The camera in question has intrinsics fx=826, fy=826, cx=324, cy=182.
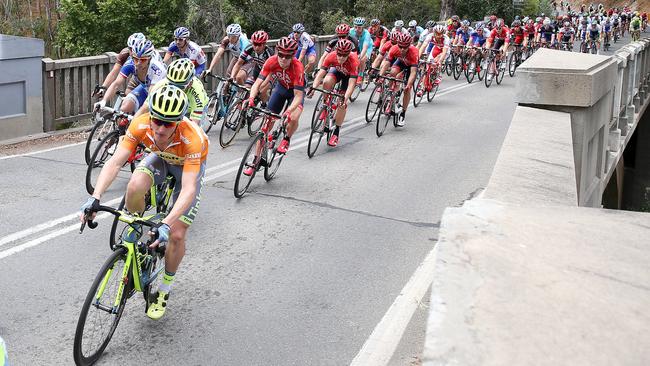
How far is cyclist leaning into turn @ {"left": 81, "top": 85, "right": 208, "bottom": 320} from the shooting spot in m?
6.04

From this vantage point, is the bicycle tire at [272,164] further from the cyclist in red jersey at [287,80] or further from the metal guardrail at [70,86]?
the metal guardrail at [70,86]

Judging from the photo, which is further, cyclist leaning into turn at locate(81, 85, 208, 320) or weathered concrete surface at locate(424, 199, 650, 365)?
cyclist leaning into turn at locate(81, 85, 208, 320)

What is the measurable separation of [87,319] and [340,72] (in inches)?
388

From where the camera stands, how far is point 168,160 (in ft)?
22.0

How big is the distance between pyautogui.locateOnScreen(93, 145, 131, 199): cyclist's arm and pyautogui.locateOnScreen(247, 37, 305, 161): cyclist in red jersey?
5.20m

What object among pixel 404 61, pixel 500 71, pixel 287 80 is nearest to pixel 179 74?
pixel 287 80

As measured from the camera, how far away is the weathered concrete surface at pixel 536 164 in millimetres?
5520

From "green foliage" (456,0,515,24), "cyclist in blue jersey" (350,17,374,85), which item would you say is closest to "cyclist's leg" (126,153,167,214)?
"cyclist in blue jersey" (350,17,374,85)

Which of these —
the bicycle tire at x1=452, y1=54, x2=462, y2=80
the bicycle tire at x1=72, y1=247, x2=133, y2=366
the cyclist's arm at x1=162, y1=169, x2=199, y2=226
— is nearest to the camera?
the bicycle tire at x1=72, y1=247, x2=133, y2=366

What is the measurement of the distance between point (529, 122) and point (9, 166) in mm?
7566

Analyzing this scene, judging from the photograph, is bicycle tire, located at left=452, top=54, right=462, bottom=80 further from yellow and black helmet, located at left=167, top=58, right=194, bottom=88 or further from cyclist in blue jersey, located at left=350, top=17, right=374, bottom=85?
yellow and black helmet, located at left=167, top=58, right=194, bottom=88

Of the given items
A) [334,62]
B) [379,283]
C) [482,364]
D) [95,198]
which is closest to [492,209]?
[482,364]

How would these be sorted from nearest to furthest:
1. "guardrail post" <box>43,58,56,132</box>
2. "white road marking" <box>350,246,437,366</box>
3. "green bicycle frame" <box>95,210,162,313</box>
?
"green bicycle frame" <box>95,210,162,313</box> < "white road marking" <box>350,246,437,366</box> < "guardrail post" <box>43,58,56,132</box>

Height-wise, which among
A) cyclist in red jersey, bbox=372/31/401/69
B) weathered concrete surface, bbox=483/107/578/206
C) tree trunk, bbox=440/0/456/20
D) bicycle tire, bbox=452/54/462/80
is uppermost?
tree trunk, bbox=440/0/456/20
